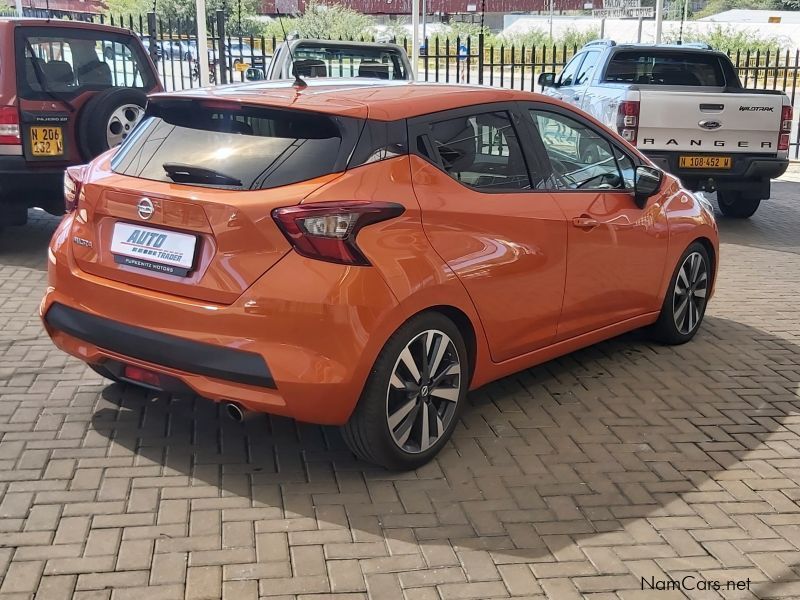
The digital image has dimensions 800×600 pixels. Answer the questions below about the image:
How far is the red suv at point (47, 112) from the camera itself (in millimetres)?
7676

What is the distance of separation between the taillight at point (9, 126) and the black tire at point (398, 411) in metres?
5.02

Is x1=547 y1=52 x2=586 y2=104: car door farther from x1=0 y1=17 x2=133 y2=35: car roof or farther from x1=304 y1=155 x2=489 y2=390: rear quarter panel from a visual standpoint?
x1=304 y1=155 x2=489 y2=390: rear quarter panel

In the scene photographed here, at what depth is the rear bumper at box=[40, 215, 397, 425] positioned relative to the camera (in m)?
3.64

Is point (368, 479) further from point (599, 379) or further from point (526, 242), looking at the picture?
point (599, 379)

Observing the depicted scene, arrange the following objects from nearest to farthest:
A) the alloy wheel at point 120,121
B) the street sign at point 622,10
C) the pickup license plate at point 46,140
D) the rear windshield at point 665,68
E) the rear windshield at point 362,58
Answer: the pickup license plate at point 46,140, the alloy wheel at point 120,121, the rear windshield at point 665,68, the rear windshield at point 362,58, the street sign at point 622,10

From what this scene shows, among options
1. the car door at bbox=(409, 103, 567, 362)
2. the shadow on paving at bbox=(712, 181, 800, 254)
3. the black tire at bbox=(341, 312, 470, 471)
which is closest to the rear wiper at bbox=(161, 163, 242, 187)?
the car door at bbox=(409, 103, 567, 362)

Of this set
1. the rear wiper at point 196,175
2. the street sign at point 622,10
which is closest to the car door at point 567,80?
the rear wiper at point 196,175

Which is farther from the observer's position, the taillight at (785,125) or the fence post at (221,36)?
the fence post at (221,36)

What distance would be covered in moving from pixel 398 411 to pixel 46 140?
16.7 feet

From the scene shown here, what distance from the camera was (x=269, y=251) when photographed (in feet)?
12.0

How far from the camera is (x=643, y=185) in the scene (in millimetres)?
5297

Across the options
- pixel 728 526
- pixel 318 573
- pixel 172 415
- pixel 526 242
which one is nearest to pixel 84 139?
pixel 172 415

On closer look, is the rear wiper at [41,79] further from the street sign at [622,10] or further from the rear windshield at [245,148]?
the street sign at [622,10]

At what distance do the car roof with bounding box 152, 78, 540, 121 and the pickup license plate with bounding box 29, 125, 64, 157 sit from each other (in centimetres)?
389
